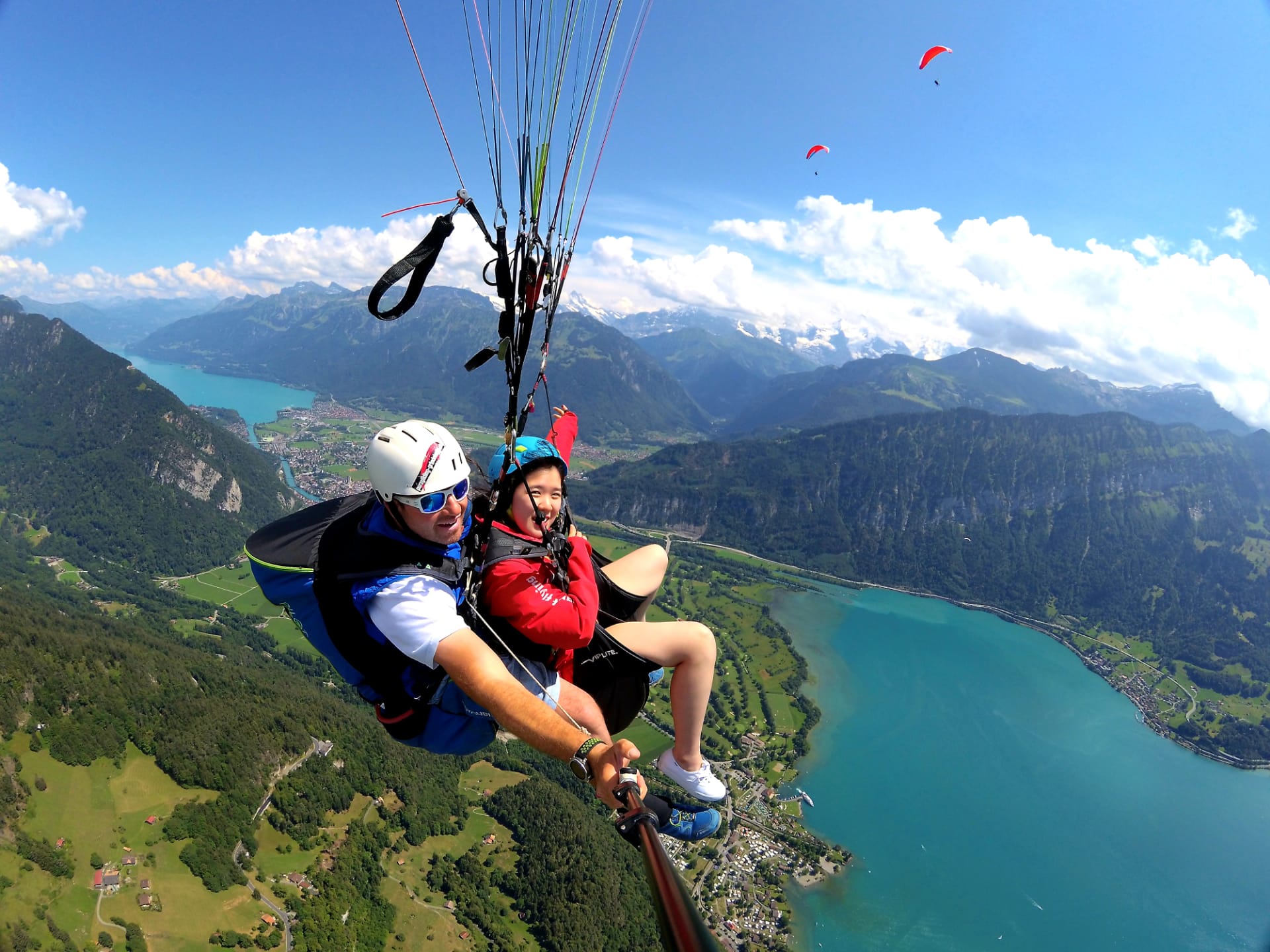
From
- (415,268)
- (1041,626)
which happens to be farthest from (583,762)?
(1041,626)

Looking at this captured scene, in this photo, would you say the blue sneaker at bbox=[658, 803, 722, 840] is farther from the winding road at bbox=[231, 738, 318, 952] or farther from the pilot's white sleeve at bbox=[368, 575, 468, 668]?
the winding road at bbox=[231, 738, 318, 952]

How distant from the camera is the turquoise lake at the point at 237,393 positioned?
469ft

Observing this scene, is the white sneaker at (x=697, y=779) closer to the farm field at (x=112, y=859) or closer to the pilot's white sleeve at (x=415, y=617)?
the pilot's white sleeve at (x=415, y=617)

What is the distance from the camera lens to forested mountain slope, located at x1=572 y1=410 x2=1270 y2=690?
7938 centimetres

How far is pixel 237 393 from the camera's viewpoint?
552 ft

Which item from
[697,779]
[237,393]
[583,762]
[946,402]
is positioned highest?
[946,402]

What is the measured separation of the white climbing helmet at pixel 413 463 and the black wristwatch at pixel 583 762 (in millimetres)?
1030

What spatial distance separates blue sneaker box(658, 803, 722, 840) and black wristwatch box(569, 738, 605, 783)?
3.13 ft

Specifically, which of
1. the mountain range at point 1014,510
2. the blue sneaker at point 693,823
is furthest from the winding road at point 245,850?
the mountain range at point 1014,510

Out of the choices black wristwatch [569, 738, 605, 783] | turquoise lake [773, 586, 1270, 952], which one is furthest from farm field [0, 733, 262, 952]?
black wristwatch [569, 738, 605, 783]

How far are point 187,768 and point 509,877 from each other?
18.6 meters

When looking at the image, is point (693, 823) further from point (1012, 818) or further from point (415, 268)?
point (1012, 818)

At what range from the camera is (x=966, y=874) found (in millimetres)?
32750

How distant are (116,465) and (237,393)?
9686cm
